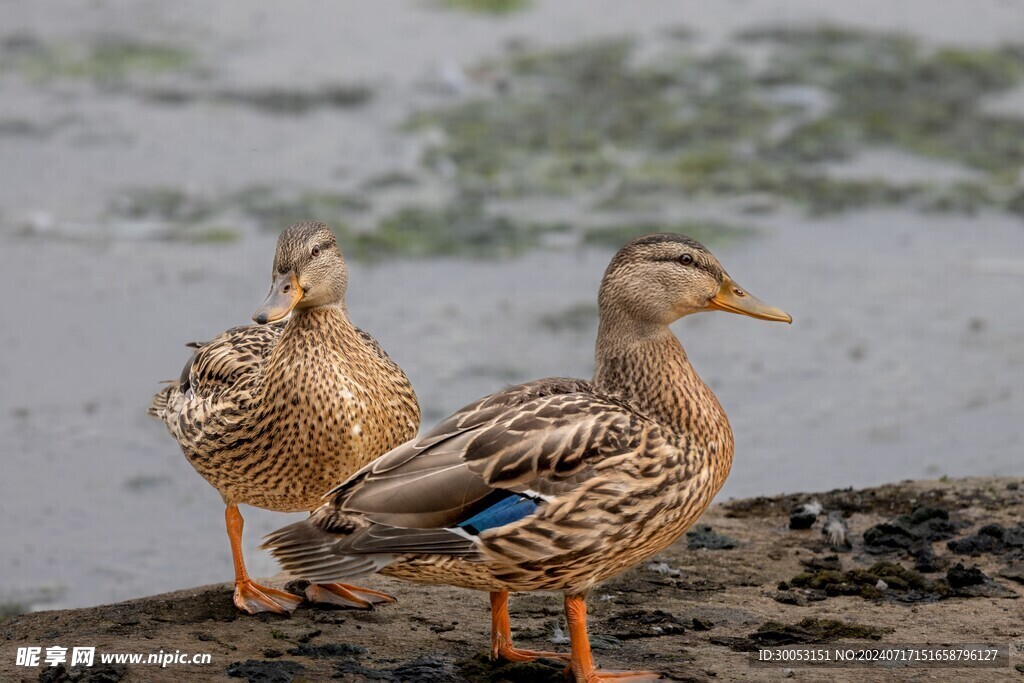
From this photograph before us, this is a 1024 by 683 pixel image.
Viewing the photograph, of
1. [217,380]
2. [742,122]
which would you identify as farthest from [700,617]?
[742,122]

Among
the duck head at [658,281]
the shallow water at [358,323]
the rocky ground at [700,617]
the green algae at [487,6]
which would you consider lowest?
the rocky ground at [700,617]

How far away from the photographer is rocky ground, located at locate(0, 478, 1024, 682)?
17.8 ft

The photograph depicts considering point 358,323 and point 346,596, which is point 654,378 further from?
point 358,323

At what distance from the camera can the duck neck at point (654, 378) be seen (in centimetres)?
549

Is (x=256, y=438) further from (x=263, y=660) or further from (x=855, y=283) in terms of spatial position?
(x=855, y=283)

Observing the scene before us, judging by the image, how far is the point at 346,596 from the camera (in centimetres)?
621

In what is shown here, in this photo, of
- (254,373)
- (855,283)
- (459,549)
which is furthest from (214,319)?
(459,549)

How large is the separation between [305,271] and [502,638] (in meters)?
1.67

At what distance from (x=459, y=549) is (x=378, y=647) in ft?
2.65

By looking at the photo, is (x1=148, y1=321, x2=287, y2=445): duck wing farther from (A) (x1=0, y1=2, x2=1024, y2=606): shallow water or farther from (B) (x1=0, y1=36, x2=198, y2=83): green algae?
(B) (x1=0, y1=36, x2=198, y2=83): green algae

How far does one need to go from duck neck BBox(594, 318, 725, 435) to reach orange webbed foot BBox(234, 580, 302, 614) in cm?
151

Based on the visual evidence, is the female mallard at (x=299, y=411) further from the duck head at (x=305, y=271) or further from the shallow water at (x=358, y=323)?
the shallow water at (x=358, y=323)

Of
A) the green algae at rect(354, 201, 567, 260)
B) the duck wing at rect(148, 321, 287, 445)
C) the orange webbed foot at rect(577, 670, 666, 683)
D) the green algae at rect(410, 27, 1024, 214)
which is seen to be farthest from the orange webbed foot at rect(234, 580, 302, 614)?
the green algae at rect(410, 27, 1024, 214)

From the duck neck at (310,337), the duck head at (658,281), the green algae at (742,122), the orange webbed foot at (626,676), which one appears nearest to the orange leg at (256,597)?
the duck neck at (310,337)
